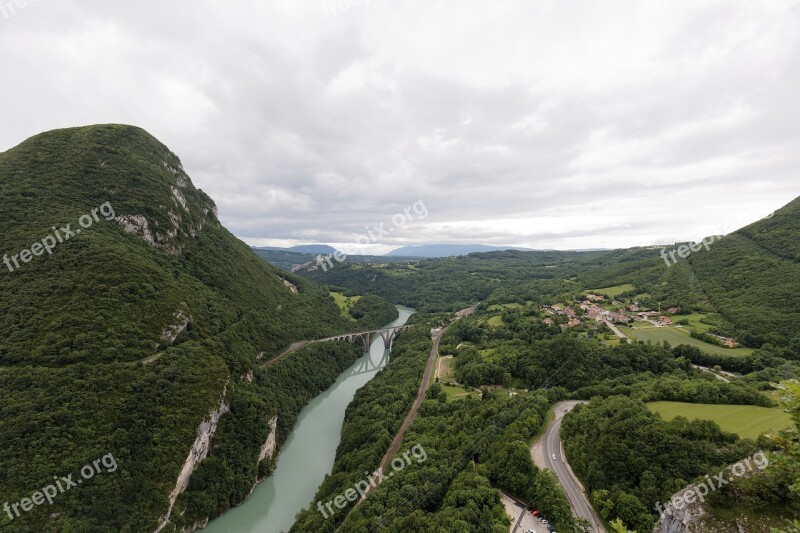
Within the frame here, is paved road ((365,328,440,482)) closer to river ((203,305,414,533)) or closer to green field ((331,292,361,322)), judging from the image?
river ((203,305,414,533))

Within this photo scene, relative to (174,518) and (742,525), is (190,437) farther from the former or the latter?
(742,525)

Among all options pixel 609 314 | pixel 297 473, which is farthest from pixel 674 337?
pixel 297 473

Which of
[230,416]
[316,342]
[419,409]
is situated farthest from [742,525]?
[316,342]

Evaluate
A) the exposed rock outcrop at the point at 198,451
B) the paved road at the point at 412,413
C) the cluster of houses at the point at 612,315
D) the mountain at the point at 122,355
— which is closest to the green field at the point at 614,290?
the cluster of houses at the point at 612,315

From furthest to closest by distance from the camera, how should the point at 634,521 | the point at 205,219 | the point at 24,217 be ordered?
the point at 205,219 < the point at 24,217 < the point at 634,521

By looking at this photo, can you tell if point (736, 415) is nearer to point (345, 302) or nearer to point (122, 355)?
point (122, 355)

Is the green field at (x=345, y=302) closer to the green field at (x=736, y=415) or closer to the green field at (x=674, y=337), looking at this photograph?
the green field at (x=674, y=337)
